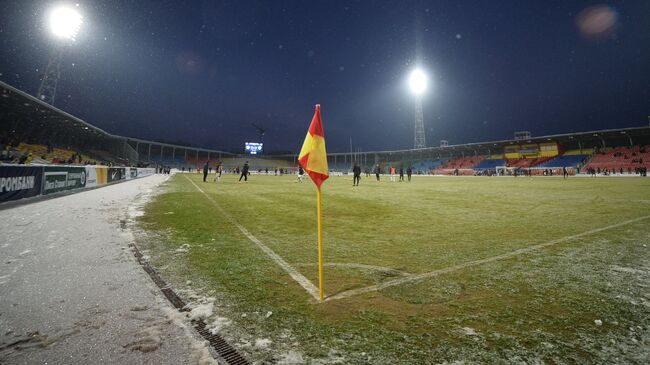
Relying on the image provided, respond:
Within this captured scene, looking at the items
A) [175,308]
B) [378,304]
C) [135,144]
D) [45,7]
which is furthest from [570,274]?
[135,144]

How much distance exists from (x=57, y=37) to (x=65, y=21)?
10234mm

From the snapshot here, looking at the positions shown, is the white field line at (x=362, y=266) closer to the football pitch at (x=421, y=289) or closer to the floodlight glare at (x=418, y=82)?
the football pitch at (x=421, y=289)

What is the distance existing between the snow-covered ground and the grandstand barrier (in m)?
8.50

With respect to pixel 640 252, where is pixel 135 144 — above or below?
above

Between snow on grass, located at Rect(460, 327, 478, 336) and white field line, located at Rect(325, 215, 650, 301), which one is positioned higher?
snow on grass, located at Rect(460, 327, 478, 336)

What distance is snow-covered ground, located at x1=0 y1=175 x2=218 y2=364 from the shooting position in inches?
77.6

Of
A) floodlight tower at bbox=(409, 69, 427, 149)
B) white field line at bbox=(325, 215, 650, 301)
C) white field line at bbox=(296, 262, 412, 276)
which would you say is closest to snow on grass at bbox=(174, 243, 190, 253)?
white field line at bbox=(296, 262, 412, 276)

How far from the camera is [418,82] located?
69.4 metres

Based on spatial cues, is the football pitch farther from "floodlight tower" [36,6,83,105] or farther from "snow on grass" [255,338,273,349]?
"floodlight tower" [36,6,83,105]

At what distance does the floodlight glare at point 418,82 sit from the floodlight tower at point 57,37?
62.9 metres

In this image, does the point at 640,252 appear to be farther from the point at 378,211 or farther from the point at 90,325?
the point at 90,325

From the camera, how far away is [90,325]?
92.4 inches

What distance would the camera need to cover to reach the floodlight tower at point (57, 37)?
140ft

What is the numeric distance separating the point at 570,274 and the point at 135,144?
96.0m
